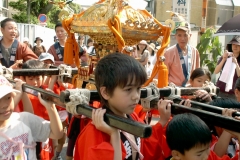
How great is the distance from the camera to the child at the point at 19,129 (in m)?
1.70

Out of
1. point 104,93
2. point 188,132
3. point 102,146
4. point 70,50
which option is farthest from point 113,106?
point 70,50

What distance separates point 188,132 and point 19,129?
919mm

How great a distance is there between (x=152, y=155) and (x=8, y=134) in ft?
2.62

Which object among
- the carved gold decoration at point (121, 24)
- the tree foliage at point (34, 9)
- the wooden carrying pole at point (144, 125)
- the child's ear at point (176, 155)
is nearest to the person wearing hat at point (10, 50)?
the carved gold decoration at point (121, 24)

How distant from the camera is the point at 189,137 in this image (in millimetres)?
1533

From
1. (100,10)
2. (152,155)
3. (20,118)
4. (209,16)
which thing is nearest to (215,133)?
(152,155)

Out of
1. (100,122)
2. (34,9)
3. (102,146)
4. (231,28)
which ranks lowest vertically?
(102,146)

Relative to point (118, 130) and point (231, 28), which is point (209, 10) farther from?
point (118, 130)

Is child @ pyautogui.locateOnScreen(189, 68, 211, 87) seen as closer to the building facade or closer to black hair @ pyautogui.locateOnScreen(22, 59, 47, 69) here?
black hair @ pyautogui.locateOnScreen(22, 59, 47, 69)

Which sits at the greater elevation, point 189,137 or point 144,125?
point 144,125

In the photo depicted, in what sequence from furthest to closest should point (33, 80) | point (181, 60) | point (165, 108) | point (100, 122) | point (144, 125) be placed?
point (181, 60), point (33, 80), point (165, 108), point (100, 122), point (144, 125)

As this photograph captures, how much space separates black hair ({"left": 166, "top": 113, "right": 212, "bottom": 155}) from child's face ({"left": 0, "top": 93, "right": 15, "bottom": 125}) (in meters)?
0.85

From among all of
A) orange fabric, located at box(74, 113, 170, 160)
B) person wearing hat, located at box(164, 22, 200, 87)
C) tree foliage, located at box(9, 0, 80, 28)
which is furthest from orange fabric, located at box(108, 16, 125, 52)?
tree foliage, located at box(9, 0, 80, 28)

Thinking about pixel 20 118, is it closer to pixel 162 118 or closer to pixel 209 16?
pixel 162 118
